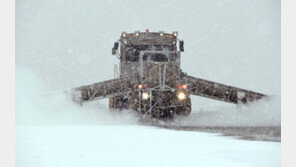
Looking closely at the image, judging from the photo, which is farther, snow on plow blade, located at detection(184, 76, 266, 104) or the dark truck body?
snow on plow blade, located at detection(184, 76, 266, 104)

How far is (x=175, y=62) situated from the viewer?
14703mm

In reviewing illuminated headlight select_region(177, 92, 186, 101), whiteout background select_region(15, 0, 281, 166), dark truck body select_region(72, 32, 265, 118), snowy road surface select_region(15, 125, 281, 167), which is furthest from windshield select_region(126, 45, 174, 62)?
snowy road surface select_region(15, 125, 281, 167)

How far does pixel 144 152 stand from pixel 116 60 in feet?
95.8

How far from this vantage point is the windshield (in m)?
14.8

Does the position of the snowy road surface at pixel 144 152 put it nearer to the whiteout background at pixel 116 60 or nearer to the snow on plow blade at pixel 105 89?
the whiteout background at pixel 116 60

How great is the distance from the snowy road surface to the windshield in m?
7.43

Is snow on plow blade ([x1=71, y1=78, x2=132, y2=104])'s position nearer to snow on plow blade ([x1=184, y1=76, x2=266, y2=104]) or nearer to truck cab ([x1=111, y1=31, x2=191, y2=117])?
truck cab ([x1=111, y1=31, x2=191, y2=117])

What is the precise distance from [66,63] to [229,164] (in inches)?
1567

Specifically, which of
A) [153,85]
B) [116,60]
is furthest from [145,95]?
[116,60]

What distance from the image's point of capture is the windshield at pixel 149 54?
48.4ft

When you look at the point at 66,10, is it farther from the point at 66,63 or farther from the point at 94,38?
the point at 66,63

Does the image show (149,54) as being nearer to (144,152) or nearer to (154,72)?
(154,72)

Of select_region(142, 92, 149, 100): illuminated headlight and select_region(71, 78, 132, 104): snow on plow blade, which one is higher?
select_region(71, 78, 132, 104): snow on plow blade

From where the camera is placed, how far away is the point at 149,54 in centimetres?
1474
